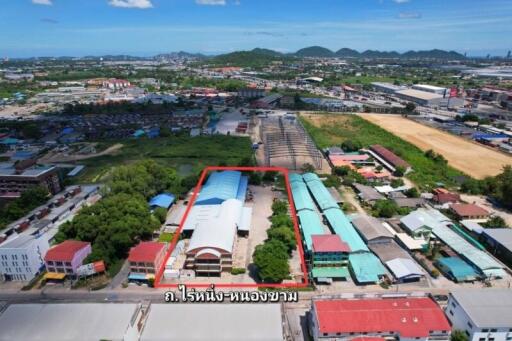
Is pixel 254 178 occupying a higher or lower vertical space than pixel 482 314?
lower

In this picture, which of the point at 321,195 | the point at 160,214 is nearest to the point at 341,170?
the point at 321,195

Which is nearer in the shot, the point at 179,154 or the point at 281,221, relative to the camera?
the point at 281,221

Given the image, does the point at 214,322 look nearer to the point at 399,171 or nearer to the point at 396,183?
the point at 396,183

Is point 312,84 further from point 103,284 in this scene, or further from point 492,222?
point 103,284

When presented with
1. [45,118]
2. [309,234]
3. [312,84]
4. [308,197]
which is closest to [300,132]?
[308,197]

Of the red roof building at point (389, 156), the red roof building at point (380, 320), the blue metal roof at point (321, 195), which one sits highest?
the red roof building at point (380, 320)

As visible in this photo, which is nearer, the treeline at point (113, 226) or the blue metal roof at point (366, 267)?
the blue metal roof at point (366, 267)

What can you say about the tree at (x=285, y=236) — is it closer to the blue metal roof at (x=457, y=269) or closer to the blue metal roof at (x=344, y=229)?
the blue metal roof at (x=344, y=229)

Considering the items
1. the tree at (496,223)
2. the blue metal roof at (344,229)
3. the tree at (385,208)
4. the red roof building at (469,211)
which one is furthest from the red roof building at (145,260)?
the tree at (496,223)
